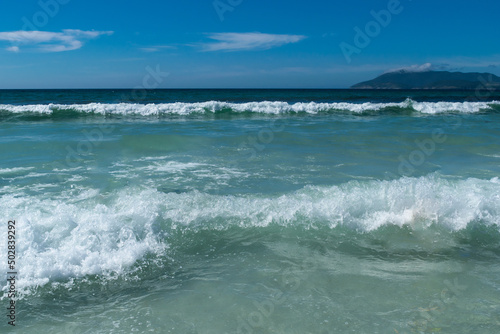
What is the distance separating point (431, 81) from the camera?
8419 centimetres

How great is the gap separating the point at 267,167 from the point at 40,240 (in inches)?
202

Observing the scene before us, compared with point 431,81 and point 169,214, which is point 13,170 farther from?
point 431,81

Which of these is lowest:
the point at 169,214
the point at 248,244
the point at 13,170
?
the point at 248,244

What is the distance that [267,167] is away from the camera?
29.0 ft

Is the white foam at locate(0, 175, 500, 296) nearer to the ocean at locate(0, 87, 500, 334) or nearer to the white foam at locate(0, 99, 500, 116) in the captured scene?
the ocean at locate(0, 87, 500, 334)

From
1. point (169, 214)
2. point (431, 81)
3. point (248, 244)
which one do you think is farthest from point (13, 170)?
point (431, 81)

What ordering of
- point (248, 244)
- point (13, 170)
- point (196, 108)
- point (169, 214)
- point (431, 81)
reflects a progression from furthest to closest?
point (431, 81)
point (196, 108)
point (13, 170)
point (169, 214)
point (248, 244)

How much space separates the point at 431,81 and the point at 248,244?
90.3 m

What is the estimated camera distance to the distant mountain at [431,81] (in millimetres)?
74750

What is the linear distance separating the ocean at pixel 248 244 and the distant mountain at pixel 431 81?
6601cm

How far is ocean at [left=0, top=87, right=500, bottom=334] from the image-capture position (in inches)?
140

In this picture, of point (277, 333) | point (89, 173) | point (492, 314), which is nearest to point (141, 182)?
point (89, 173)

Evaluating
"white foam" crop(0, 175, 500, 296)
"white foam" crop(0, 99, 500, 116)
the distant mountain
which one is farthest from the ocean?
the distant mountain

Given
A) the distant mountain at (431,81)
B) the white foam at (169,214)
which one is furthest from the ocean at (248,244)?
the distant mountain at (431,81)
